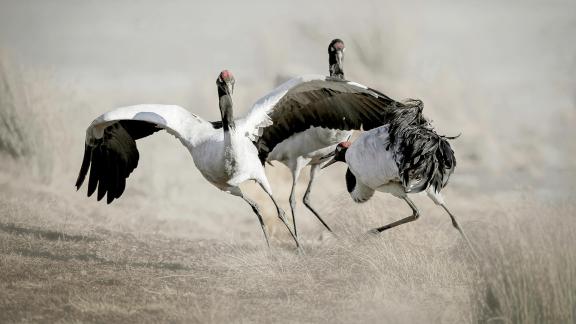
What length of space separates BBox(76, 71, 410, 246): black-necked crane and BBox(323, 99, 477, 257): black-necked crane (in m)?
0.26

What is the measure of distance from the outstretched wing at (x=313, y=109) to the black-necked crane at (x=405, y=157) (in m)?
0.24

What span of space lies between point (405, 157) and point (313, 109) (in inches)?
66.0

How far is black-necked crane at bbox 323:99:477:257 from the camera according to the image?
745 cm

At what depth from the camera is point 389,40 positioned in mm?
15352

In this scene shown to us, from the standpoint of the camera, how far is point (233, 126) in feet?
26.3

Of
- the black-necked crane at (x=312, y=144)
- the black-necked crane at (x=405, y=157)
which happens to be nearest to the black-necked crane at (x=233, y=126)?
the black-necked crane at (x=312, y=144)

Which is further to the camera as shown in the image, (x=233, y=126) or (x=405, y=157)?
(x=233, y=126)

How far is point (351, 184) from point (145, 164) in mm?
5061

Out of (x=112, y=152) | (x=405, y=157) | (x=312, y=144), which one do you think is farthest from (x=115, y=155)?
(x=405, y=157)

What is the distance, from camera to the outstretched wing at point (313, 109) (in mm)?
8070

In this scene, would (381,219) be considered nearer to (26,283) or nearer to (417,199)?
(417,199)

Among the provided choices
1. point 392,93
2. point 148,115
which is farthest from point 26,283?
point 392,93

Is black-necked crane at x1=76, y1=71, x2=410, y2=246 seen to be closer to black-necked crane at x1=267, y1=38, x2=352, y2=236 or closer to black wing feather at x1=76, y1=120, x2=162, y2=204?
black wing feather at x1=76, y1=120, x2=162, y2=204

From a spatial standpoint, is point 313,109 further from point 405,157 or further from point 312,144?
point 405,157
